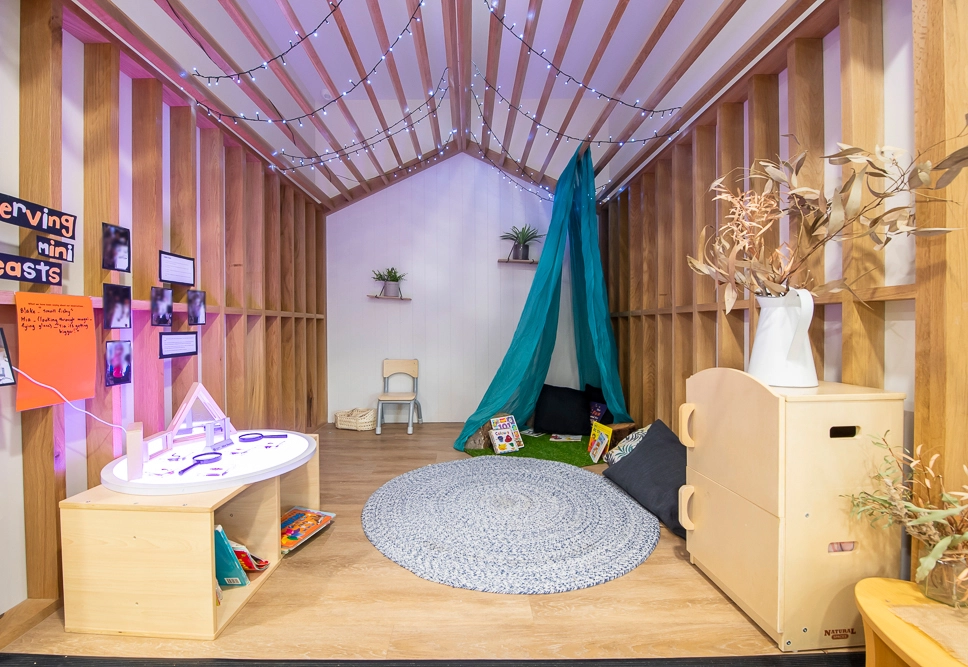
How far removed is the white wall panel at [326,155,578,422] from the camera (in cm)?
489

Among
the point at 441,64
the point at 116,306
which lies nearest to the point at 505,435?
the point at 116,306

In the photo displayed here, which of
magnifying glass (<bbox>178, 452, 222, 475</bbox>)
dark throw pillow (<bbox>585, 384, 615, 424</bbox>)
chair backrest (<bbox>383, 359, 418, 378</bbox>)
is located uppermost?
chair backrest (<bbox>383, 359, 418, 378</bbox>)

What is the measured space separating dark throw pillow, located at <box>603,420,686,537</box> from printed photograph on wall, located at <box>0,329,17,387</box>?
2.76 metres

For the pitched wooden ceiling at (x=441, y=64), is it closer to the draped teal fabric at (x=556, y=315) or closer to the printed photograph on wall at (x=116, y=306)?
the draped teal fabric at (x=556, y=315)

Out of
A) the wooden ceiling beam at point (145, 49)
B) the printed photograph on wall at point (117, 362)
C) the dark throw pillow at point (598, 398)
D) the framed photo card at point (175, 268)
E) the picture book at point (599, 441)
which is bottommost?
the picture book at point (599, 441)

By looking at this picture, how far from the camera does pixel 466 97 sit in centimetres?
363

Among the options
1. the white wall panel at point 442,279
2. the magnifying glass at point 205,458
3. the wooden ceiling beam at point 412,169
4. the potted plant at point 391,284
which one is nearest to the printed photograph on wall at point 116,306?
the magnifying glass at point 205,458

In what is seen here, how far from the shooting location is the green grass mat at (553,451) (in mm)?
3467

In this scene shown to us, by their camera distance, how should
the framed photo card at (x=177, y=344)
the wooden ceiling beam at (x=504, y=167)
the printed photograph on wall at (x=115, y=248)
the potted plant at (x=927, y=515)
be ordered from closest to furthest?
the potted plant at (x=927, y=515)
the printed photograph on wall at (x=115, y=248)
the framed photo card at (x=177, y=344)
the wooden ceiling beam at (x=504, y=167)

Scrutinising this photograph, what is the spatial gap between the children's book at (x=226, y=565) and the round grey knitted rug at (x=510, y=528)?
1.94ft

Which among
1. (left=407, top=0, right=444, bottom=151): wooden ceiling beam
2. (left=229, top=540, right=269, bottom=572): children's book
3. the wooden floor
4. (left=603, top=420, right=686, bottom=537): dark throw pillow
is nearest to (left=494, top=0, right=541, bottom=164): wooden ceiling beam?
(left=407, top=0, right=444, bottom=151): wooden ceiling beam

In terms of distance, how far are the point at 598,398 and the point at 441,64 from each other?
336cm

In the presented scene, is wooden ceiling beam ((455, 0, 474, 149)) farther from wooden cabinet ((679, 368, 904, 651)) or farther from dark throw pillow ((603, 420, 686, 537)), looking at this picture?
dark throw pillow ((603, 420, 686, 537))

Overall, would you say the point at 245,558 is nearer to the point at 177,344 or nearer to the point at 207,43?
the point at 177,344
